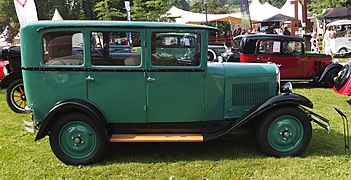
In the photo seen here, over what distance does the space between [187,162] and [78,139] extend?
1.48 meters

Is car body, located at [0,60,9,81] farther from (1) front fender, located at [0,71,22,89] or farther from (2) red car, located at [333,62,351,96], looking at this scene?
(2) red car, located at [333,62,351,96]

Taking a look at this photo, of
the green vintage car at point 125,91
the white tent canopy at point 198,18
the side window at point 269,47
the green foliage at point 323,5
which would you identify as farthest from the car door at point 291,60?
the green foliage at point 323,5

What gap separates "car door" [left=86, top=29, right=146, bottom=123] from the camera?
4.36 meters

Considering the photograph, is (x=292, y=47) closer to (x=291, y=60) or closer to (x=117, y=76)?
(x=291, y=60)

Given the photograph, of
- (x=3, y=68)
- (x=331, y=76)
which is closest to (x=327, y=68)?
(x=331, y=76)

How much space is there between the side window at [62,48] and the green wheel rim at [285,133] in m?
2.75

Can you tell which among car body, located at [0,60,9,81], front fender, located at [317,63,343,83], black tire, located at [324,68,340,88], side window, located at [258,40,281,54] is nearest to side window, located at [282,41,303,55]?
side window, located at [258,40,281,54]

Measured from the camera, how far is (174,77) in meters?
4.43

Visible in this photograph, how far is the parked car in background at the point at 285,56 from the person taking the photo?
9.91m

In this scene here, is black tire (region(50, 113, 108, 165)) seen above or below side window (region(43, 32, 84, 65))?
below

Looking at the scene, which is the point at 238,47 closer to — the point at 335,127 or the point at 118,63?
the point at 335,127

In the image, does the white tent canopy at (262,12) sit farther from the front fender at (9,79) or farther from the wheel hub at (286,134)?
the wheel hub at (286,134)

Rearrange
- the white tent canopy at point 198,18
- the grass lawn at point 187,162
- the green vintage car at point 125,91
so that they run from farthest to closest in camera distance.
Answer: the white tent canopy at point 198,18 → the green vintage car at point 125,91 → the grass lawn at point 187,162

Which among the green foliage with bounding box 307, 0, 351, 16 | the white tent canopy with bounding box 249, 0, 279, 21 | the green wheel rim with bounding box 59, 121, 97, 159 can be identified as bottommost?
the green wheel rim with bounding box 59, 121, 97, 159
